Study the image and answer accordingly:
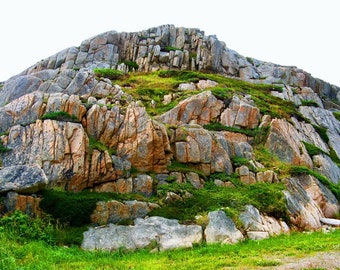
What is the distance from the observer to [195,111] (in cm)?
3500

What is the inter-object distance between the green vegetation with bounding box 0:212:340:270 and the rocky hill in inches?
54.4

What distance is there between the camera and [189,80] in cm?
4575

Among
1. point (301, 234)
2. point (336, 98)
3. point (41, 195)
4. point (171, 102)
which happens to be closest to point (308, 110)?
point (171, 102)

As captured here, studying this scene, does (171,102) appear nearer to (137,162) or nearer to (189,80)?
(189,80)

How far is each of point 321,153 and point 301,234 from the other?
17.5 m

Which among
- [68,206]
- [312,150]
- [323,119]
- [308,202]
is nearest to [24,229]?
[68,206]

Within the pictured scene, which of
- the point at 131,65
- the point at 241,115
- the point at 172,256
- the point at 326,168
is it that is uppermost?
the point at 131,65

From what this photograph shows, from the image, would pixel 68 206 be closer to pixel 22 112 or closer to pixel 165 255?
pixel 165 255

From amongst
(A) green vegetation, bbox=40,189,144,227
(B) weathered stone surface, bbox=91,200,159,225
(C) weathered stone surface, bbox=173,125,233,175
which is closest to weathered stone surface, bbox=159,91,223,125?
(C) weathered stone surface, bbox=173,125,233,175

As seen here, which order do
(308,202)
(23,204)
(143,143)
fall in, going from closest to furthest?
(23,204)
(143,143)
(308,202)

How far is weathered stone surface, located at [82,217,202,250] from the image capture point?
674 inches

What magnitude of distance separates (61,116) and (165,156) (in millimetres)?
7476

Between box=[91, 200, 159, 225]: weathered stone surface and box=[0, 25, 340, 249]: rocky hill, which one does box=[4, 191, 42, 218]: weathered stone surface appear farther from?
box=[91, 200, 159, 225]: weathered stone surface

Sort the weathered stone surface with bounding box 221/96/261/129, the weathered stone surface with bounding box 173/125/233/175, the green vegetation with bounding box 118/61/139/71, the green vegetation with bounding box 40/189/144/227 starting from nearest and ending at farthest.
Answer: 1. the green vegetation with bounding box 40/189/144/227
2. the weathered stone surface with bounding box 173/125/233/175
3. the weathered stone surface with bounding box 221/96/261/129
4. the green vegetation with bounding box 118/61/139/71
